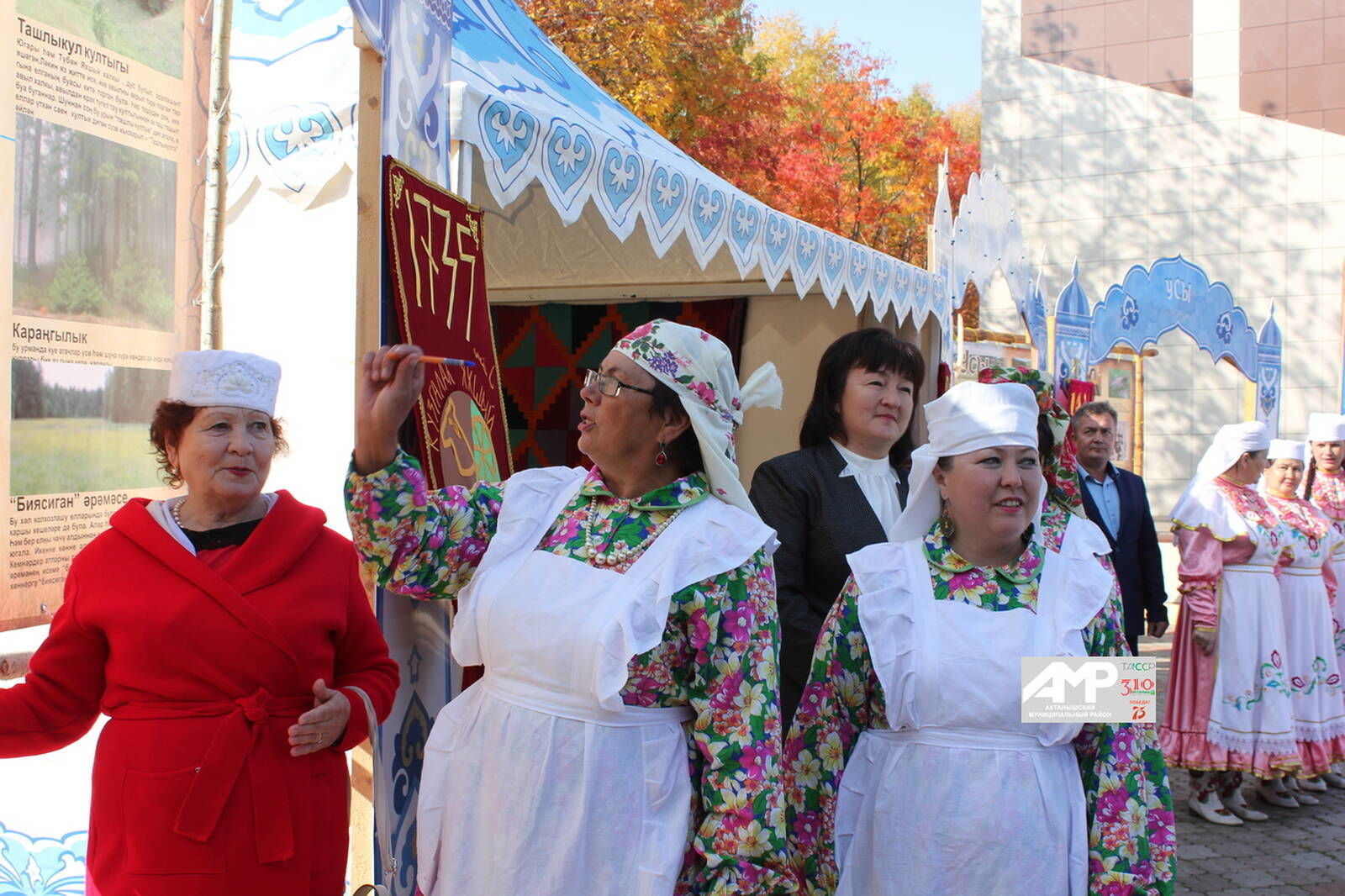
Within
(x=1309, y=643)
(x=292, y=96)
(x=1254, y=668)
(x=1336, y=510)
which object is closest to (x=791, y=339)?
(x=1254, y=668)

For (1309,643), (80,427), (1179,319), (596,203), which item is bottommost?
(1309,643)

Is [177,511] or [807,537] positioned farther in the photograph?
[807,537]

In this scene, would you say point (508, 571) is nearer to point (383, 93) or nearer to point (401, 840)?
Result: point (401, 840)

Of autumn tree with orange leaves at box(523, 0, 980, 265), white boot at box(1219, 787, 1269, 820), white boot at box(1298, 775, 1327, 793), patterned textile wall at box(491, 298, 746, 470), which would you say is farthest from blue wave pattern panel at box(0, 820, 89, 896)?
autumn tree with orange leaves at box(523, 0, 980, 265)

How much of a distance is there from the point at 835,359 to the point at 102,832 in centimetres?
206

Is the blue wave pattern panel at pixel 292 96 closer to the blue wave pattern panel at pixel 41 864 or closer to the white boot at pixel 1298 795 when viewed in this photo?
the blue wave pattern panel at pixel 41 864

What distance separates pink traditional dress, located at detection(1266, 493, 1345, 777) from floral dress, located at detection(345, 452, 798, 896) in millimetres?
4553

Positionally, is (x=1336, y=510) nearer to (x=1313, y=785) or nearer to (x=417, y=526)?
(x=1313, y=785)

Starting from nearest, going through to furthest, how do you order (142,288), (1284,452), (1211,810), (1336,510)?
(142,288) → (1211,810) → (1284,452) → (1336,510)

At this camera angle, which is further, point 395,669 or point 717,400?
point 395,669

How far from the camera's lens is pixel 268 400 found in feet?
7.05

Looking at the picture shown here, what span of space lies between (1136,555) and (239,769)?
454cm

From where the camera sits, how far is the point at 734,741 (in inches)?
70.7

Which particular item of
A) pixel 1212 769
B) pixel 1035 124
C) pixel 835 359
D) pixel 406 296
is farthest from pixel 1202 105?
pixel 406 296
